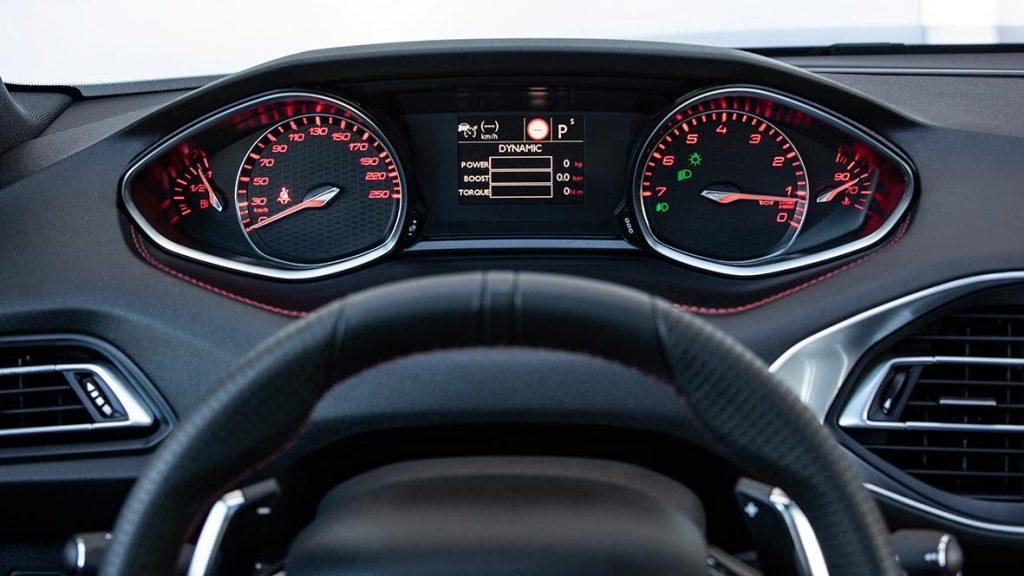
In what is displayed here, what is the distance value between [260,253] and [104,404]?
0.55 m

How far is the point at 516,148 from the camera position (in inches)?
105

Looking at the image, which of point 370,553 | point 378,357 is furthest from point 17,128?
point 378,357

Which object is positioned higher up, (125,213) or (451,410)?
(125,213)

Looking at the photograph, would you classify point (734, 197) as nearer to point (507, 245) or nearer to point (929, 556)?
point (507, 245)

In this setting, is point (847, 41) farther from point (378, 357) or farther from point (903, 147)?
point (378, 357)

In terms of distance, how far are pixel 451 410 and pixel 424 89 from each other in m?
0.94

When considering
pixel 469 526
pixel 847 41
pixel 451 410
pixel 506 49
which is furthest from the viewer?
pixel 847 41

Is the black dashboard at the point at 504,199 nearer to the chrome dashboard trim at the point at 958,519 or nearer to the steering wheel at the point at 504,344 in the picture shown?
the chrome dashboard trim at the point at 958,519

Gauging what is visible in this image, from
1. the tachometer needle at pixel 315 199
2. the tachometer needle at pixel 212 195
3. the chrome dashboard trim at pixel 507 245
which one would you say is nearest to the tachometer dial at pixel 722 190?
the chrome dashboard trim at pixel 507 245

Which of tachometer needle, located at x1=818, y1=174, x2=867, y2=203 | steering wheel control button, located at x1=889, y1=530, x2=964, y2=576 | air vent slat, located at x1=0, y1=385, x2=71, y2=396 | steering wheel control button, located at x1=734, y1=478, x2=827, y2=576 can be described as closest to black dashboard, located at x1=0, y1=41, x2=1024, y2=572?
tachometer needle, located at x1=818, y1=174, x2=867, y2=203

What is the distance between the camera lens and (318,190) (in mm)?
2621

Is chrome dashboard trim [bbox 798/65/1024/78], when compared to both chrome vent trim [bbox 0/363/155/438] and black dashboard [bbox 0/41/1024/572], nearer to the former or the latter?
black dashboard [bbox 0/41/1024/572]

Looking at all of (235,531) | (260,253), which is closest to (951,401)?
(235,531)

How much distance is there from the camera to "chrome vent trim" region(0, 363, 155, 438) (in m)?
→ 2.18
